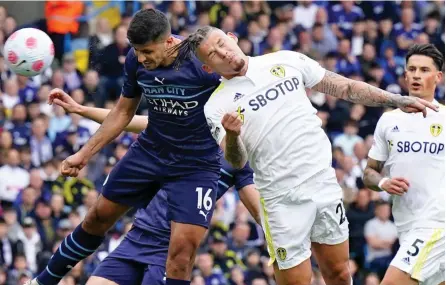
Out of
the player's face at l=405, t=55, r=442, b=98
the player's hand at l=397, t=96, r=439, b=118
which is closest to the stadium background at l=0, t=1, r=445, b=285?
the player's face at l=405, t=55, r=442, b=98

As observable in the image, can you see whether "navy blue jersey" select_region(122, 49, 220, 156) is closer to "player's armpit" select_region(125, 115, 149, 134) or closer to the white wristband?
"player's armpit" select_region(125, 115, 149, 134)

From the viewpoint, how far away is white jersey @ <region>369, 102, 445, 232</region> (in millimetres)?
10258

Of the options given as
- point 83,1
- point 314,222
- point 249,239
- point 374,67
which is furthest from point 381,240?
point 314,222

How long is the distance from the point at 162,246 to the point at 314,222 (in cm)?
139

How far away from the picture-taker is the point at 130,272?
10.0m

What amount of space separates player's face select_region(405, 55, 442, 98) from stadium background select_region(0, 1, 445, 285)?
5.21 m

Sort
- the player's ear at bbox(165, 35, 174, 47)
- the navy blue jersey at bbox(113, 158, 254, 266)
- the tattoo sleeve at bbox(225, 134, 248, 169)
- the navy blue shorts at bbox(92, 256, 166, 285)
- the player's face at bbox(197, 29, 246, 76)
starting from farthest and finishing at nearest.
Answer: the navy blue jersey at bbox(113, 158, 254, 266) → the navy blue shorts at bbox(92, 256, 166, 285) → the player's ear at bbox(165, 35, 174, 47) → the player's face at bbox(197, 29, 246, 76) → the tattoo sleeve at bbox(225, 134, 248, 169)

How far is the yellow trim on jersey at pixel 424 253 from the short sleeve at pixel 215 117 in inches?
86.0

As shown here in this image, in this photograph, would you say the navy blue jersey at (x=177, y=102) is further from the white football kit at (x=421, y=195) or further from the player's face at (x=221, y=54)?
the white football kit at (x=421, y=195)

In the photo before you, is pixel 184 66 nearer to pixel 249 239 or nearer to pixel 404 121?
pixel 404 121

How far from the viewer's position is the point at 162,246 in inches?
396

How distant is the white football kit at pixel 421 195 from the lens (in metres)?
10.2

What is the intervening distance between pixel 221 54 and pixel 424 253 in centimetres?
260

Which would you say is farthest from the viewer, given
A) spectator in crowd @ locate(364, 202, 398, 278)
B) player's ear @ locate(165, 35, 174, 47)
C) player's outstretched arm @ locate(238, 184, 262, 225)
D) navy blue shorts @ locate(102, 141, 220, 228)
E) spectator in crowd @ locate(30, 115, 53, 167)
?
spectator in crowd @ locate(364, 202, 398, 278)
